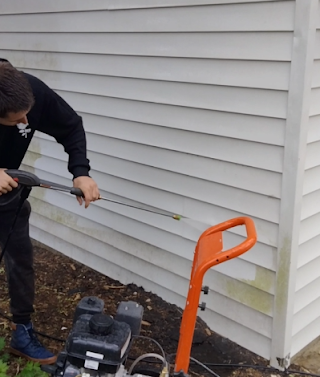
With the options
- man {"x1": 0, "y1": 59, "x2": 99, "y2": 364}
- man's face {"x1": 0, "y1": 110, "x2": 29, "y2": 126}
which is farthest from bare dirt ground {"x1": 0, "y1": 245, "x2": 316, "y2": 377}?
man's face {"x1": 0, "y1": 110, "x2": 29, "y2": 126}

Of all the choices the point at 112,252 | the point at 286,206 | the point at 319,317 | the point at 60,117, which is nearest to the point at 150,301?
the point at 112,252

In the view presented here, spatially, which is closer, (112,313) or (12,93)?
(12,93)

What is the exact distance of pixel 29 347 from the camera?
292cm

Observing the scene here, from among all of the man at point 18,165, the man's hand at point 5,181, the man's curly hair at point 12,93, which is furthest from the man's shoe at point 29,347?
the man's curly hair at point 12,93

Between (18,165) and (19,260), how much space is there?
0.54 meters

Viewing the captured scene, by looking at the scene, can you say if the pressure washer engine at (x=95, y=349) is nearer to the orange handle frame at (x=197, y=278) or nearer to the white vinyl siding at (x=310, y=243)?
the orange handle frame at (x=197, y=278)

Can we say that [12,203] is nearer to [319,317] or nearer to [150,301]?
[150,301]

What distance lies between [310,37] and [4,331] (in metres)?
2.67

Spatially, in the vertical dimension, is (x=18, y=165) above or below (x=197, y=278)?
above

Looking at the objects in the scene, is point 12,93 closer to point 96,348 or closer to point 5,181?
point 5,181

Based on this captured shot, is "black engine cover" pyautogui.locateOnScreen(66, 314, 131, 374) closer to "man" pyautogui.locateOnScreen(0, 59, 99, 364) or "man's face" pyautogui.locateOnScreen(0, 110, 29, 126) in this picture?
"man" pyautogui.locateOnScreen(0, 59, 99, 364)

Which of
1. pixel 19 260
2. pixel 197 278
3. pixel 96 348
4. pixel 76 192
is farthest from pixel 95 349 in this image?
pixel 19 260

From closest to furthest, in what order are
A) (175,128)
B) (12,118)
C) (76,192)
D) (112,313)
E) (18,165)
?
(12,118) → (76,192) → (18,165) → (175,128) → (112,313)

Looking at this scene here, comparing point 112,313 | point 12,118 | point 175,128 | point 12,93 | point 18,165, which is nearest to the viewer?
point 12,93
